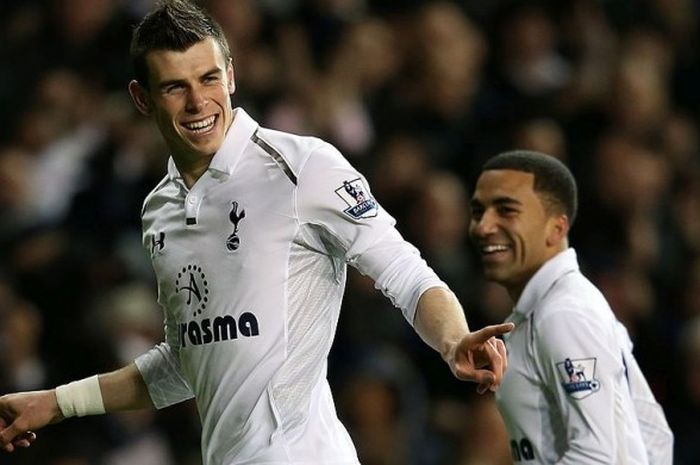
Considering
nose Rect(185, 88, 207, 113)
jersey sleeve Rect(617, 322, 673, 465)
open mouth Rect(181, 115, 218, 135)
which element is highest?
nose Rect(185, 88, 207, 113)

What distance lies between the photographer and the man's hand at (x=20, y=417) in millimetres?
4203

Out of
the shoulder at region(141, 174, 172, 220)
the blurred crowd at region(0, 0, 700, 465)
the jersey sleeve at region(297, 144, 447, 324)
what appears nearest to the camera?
the jersey sleeve at region(297, 144, 447, 324)

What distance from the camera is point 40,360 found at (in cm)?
771

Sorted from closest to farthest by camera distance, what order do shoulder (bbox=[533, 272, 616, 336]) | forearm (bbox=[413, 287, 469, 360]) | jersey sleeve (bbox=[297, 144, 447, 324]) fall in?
forearm (bbox=[413, 287, 469, 360])
jersey sleeve (bbox=[297, 144, 447, 324])
shoulder (bbox=[533, 272, 616, 336])

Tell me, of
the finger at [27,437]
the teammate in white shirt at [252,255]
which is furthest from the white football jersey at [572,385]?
the finger at [27,437]

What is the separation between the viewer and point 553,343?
4.49 m

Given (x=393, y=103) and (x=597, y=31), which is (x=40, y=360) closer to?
(x=393, y=103)

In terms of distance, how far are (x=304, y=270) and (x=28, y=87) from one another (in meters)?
5.41

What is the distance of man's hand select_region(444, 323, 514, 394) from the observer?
3277 mm

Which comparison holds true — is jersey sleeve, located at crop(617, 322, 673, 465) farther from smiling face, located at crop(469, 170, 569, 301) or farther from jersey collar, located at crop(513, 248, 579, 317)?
smiling face, located at crop(469, 170, 569, 301)

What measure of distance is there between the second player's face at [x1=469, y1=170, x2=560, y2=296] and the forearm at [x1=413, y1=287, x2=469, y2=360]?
1290 millimetres

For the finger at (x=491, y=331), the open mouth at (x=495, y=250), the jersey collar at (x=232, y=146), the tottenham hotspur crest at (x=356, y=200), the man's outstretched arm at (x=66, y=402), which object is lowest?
the finger at (x=491, y=331)

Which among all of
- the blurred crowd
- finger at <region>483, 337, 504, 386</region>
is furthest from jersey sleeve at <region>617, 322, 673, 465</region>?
the blurred crowd

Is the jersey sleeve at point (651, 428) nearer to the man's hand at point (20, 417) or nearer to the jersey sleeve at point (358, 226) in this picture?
the jersey sleeve at point (358, 226)
